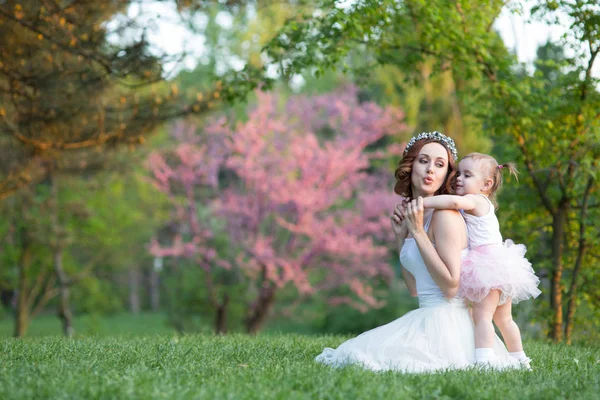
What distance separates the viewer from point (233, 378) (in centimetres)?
368

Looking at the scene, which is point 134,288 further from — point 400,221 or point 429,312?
point 429,312

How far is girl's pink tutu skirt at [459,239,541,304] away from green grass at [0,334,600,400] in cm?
52

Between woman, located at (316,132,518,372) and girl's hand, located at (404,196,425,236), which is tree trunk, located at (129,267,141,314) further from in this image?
girl's hand, located at (404,196,425,236)

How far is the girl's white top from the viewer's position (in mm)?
4480

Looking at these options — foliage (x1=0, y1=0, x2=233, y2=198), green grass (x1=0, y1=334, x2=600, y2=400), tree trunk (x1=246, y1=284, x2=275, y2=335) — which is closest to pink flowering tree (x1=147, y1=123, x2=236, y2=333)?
tree trunk (x1=246, y1=284, x2=275, y2=335)

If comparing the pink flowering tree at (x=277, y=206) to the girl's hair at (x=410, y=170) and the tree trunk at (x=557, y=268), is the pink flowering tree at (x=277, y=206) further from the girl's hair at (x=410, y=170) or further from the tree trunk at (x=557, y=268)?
the girl's hair at (x=410, y=170)

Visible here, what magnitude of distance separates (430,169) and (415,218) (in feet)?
1.45

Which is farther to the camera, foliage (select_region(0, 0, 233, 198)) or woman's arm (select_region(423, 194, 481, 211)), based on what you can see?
foliage (select_region(0, 0, 233, 198))

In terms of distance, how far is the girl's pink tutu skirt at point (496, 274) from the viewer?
4273mm

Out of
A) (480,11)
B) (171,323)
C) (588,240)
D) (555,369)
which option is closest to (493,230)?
(555,369)

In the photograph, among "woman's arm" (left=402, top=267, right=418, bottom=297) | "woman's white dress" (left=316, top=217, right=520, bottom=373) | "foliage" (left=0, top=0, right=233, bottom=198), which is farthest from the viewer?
"foliage" (left=0, top=0, right=233, bottom=198)

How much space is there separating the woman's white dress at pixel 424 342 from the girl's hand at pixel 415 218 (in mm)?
212

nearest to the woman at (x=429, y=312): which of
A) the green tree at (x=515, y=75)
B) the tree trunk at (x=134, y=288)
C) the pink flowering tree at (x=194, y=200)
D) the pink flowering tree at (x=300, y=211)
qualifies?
the green tree at (x=515, y=75)

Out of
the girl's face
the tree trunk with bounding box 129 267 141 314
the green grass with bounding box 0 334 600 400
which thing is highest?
the girl's face
